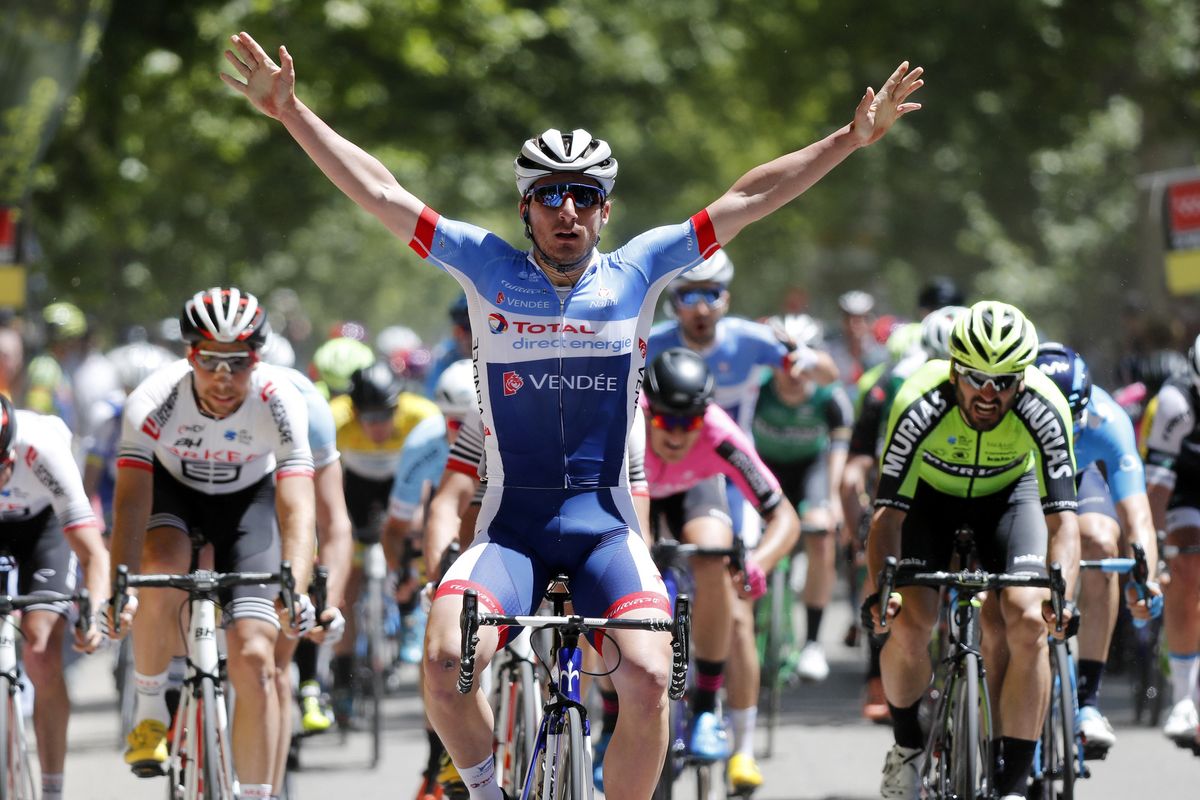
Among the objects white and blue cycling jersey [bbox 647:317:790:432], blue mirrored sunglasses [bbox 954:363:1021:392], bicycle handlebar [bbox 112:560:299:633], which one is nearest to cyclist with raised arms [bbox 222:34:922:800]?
bicycle handlebar [bbox 112:560:299:633]

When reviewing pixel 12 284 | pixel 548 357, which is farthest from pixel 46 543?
pixel 12 284

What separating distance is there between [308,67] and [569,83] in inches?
250

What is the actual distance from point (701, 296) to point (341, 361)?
286 cm

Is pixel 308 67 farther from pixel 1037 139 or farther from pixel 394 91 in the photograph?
pixel 1037 139

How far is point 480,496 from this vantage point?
7.04 meters

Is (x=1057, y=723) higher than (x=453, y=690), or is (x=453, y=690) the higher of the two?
(x=453, y=690)

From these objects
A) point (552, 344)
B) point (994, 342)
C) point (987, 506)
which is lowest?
point (987, 506)

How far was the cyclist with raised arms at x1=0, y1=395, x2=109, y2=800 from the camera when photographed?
760 centimetres

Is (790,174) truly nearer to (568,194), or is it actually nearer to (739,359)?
(568,194)

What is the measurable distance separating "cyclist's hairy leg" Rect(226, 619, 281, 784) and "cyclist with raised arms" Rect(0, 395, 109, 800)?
564mm

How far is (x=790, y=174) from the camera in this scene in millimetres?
6484

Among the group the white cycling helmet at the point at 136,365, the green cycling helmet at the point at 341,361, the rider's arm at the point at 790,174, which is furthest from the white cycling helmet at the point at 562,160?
the white cycling helmet at the point at 136,365

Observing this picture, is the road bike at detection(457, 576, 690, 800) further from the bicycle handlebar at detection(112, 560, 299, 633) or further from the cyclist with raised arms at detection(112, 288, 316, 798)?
the cyclist with raised arms at detection(112, 288, 316, 798)

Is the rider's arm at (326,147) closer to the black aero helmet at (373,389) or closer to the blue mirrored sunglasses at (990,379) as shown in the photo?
the blue mirrored sunglasses at (990,379)
